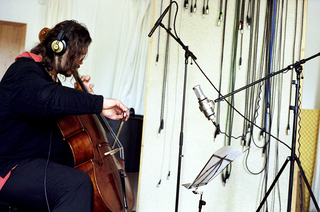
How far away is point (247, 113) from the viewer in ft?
6.77

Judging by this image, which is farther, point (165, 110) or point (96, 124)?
point (165, 110)

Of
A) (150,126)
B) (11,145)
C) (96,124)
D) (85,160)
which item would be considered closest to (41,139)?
(11,145)

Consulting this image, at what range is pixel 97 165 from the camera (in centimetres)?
137

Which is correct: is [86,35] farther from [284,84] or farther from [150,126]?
[284,84]

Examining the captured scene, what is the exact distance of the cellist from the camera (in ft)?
3.52

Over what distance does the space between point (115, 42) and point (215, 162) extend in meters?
2.34

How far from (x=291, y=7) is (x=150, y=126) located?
135 cm

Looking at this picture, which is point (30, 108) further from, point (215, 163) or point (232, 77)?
point (232, 77)

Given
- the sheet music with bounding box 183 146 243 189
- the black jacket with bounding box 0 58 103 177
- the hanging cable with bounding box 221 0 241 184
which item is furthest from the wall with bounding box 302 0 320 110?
the black jacket with bounding box 0 58 103 177

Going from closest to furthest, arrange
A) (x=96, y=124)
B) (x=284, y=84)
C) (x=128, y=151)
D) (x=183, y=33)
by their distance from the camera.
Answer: (x=96, y=124) → (x=284, y=84) → (x=183, y=33) → (x=128, y=151)

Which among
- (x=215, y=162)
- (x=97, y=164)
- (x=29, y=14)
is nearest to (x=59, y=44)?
(x=97, y=164)

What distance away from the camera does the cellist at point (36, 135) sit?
107 centimetres

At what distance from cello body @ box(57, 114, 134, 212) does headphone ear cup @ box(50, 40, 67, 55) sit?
0.33m

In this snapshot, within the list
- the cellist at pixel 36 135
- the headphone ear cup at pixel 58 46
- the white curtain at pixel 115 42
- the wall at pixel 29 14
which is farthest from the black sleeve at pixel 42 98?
the wall at pixel 29 14
